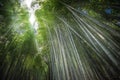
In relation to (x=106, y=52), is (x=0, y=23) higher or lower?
higher

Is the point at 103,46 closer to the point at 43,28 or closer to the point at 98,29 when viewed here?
the point at 98,29

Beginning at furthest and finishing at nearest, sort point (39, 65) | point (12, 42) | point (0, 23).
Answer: point (39, 65)
point (12, 42)
point (0, 23)

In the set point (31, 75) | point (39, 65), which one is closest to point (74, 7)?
point (39, 65)

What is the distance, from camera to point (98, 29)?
6.21m

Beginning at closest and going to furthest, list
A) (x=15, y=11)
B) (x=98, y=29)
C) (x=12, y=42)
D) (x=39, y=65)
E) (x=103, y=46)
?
1. (x=98, y=29)
2. (x=103, y=46)
3. (x=15, y=11)
4. (x=12, y=42)
5. (x=39, y=65)

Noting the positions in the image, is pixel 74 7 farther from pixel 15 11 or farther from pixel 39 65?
pixel 39 65

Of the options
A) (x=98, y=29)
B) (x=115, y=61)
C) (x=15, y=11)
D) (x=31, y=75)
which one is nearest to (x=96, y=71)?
(x=115, y=61)

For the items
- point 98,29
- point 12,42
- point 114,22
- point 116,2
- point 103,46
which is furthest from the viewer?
point 12,42

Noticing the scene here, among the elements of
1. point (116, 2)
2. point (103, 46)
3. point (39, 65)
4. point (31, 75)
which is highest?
point (116, 2)

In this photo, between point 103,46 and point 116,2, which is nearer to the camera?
point 116,2

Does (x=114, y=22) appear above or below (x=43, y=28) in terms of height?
above

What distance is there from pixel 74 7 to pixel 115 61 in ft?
10.7

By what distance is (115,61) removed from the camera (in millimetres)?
6859

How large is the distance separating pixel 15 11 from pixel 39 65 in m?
10.7
